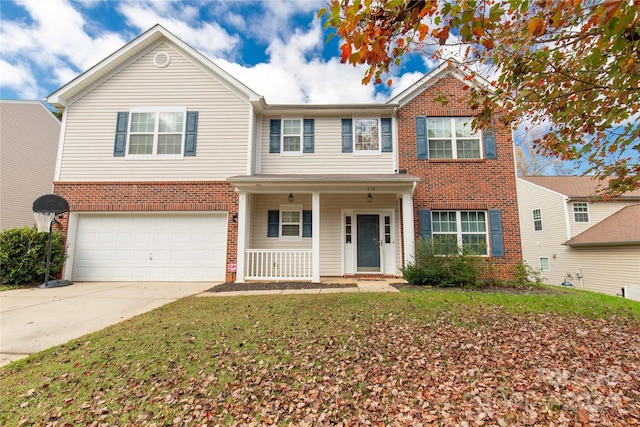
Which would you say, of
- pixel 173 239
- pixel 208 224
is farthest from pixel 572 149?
pixel 173 239

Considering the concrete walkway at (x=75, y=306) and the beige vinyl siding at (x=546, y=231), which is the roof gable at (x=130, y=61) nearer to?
the concrete walkway at (x=75, y=306)

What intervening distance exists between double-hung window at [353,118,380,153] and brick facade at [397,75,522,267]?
2.78 feet

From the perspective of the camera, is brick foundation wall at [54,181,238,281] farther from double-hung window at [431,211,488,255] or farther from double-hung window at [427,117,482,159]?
double-hung window at [427,117,482,159]

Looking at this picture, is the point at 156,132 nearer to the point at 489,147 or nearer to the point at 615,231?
the point at 489,147

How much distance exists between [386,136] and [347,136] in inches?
53.5

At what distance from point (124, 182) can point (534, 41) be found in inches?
420

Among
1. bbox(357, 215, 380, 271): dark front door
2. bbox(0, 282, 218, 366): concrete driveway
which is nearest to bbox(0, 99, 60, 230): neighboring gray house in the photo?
bbox(0, 282, 218, 366): concrete driveway

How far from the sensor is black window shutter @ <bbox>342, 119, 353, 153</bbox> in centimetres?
1009

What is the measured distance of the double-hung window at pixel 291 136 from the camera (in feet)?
33.5

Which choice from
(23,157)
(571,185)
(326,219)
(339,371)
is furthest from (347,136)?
(571,185)

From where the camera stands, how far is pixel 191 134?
31.2 ft

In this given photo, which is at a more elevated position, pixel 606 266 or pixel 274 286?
pixel 606 266

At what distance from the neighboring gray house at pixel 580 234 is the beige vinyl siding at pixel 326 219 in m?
7.17

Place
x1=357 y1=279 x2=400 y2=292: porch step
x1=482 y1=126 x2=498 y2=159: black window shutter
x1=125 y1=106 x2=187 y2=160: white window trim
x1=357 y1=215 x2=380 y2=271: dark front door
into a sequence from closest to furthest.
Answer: x1=357 y1=279 x2=400 y2=292: porch step
x1=125 y1=106 x2=187 y2=160: white window trim
x1=482 y1=126 x2=498 y2=159: black window shutter
x1=357 y1=215 x2=380 y2=271: dark front door
